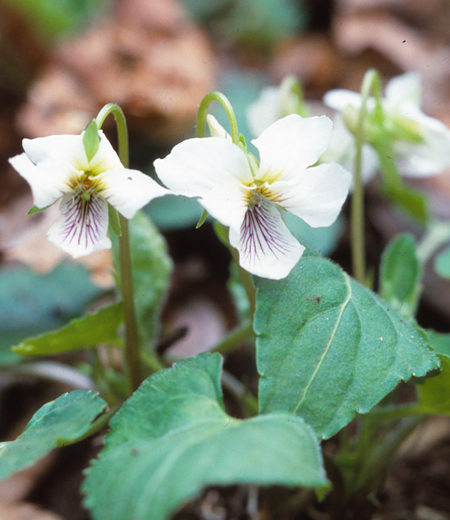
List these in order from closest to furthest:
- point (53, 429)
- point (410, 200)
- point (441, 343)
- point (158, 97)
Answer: point (53, 429), point (441, 343), point (410, 200), point (158, 97)

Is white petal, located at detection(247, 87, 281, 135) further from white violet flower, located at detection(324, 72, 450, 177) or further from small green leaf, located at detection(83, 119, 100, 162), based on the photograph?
small green leaf, located at detection(83, 119, 100, 162)

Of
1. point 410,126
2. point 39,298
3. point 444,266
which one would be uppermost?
point 410,126

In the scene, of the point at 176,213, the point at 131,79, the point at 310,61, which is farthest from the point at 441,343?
the point at 310,61

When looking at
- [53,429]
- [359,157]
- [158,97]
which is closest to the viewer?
[53,429]

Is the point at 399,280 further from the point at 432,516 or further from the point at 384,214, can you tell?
the point at 384,214

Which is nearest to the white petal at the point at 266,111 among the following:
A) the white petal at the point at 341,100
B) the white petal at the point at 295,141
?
the white petal at the point at 341,100

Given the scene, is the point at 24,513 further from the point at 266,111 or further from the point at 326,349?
the point at 266,111

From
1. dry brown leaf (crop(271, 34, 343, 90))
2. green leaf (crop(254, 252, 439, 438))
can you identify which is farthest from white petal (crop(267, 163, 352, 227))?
dry brown leaf (crop(271, 34, 343, 90))

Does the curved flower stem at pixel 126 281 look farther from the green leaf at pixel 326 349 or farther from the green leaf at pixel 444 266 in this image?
the green leaf at pixel 444 266
